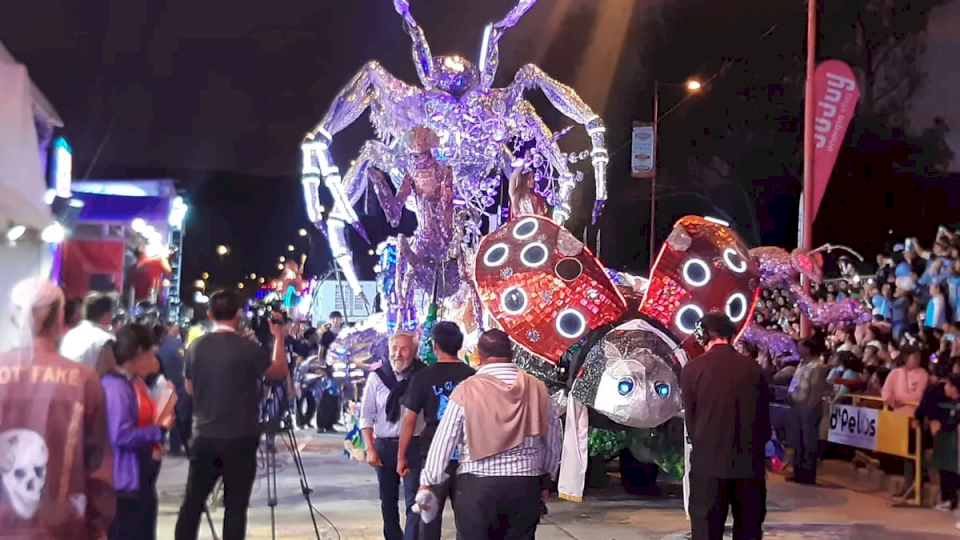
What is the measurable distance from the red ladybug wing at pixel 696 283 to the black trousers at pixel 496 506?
5.43 meters

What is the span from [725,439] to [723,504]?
0.40 metres

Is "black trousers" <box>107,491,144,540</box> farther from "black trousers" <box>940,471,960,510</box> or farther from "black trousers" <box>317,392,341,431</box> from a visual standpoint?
"black trousers" <box>317,392,341,431</box>

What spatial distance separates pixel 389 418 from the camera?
7.03 meters

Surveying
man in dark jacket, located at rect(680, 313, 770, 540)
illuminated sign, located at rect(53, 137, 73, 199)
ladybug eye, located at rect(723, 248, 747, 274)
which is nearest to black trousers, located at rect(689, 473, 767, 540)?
man in dark jacket, located at rect(680, 313, 770, 540)

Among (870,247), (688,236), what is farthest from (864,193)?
(688,236)

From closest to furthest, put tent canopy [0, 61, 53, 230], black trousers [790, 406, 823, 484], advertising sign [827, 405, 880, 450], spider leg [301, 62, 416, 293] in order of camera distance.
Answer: tent canopy [0, 61, 53, 230] < spider leg [301, 62, 416, 293] < advertising sign [827, 405, 880, 450] < black trousers [790, 406, 823, 484]

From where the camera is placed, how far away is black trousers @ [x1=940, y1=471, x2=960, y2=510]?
1099cm

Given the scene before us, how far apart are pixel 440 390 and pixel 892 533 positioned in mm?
5594

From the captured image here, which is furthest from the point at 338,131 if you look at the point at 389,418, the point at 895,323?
the point at 895,323

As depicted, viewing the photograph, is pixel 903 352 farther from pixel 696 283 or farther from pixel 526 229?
pixel 526 229

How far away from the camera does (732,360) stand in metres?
6.25

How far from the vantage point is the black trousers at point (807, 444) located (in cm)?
1298

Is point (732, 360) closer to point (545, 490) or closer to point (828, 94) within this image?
point (545, 490)

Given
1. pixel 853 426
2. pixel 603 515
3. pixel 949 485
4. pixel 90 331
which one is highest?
pixel 90 331
